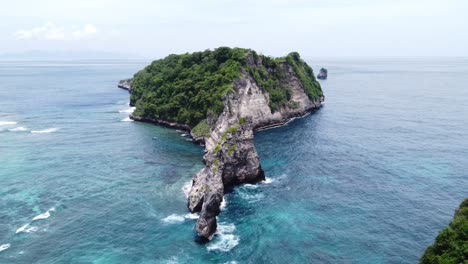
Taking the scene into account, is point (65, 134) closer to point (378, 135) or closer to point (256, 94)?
point (256, 94)

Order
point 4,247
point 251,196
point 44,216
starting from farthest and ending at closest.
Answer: point 251,196 < point 44,216 < point 4,247

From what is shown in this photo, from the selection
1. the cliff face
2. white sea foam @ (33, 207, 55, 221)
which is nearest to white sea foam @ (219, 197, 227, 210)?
the cliff face

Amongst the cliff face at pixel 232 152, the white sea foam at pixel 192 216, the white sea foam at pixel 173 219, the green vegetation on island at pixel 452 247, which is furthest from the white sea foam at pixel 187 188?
the green vegetation on island at pixel 452 247

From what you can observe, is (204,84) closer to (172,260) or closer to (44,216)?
(44,216)

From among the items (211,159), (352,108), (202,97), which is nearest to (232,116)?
(202,97)

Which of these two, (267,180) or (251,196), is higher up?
(267,180)

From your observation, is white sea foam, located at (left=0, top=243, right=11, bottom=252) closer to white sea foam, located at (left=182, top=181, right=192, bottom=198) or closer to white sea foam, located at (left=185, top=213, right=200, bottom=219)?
white sea foam, located at (left=185, top=213, right=200, bottom=219)

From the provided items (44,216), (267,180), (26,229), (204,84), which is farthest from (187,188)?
(204,84)

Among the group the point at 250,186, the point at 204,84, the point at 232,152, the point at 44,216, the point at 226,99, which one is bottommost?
the point at 44,216
